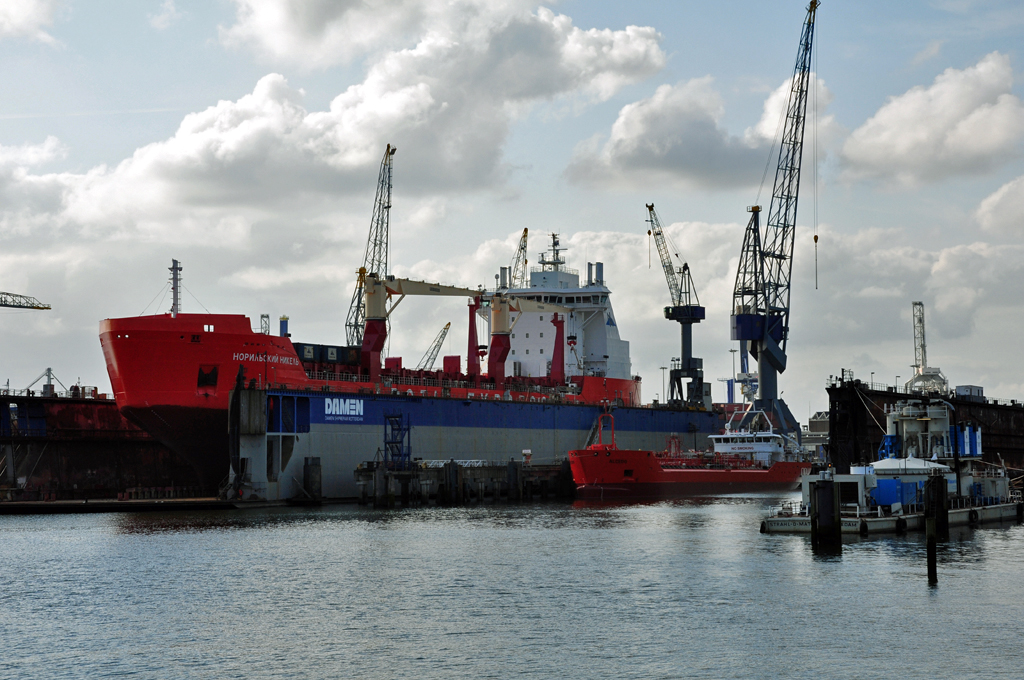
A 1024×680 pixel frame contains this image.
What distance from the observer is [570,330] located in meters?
95.4

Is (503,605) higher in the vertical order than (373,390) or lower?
lower

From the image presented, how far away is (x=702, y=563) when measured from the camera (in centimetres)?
3659

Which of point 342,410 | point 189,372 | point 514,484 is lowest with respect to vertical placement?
point 514,484

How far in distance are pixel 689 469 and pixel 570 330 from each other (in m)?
23.5

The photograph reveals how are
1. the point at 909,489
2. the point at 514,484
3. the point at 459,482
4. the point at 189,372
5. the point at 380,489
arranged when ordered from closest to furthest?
the point at 909,489 → the point at 189,372 → the point at 380,489 → the point at 459,482 → the point at 514,484

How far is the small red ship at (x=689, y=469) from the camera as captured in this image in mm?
67688

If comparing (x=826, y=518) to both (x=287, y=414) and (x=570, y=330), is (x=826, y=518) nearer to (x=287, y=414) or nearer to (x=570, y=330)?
(x=287, y=414)

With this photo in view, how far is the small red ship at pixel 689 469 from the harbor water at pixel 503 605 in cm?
2083

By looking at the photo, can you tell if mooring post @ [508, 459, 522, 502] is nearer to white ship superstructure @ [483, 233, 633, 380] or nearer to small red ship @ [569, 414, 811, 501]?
small red ship @ [569, 414, 811, 501]

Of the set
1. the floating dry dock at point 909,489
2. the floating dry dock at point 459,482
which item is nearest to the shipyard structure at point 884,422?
the floating dry dock at point 909,489

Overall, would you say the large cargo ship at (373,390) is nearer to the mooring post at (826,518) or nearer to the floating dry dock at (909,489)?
the floating dry dock at (909,489)

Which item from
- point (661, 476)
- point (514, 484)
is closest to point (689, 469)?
point (661, 476)

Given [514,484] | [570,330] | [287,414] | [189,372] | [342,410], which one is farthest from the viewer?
[570,330]

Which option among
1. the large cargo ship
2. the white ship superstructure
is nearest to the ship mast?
the large cargo ship
